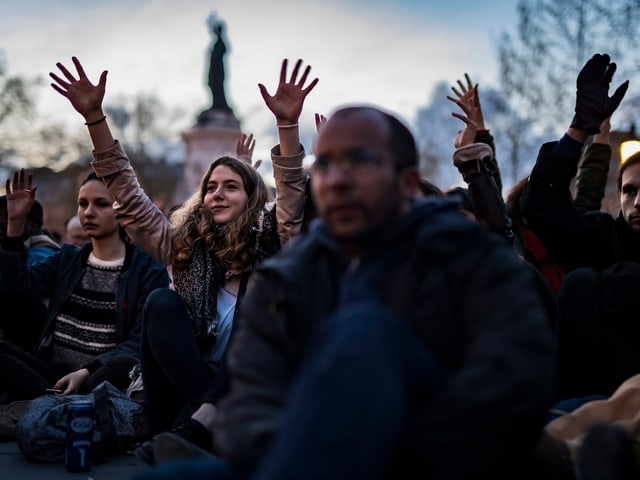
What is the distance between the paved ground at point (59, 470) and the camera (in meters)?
3.84

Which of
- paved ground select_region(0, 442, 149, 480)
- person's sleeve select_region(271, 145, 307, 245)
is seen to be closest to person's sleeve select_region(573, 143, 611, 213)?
person's sleeve select_region(271, 145, 307, 245)

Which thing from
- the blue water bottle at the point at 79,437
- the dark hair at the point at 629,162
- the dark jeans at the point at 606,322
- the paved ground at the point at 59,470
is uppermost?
the dark hair at the point at 629,162

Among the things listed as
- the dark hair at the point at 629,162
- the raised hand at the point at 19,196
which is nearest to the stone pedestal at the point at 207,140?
the raised hand at the point at 19,196

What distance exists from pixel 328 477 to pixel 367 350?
254 mm

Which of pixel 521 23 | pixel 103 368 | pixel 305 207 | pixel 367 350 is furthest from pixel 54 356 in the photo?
pixel 521 23

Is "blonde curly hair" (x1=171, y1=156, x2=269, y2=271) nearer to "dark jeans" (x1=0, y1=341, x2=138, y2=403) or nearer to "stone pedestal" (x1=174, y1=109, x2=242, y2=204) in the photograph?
"dark jeans" (x1=0, y1=341, x2=138, y2=403)

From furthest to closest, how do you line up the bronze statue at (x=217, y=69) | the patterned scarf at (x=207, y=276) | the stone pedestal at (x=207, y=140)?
Answer: the bronze statue at (x=217, y=69) → the stone pedestal at (x=207, y=140) → the patterned scarf at (x=207, y=276)

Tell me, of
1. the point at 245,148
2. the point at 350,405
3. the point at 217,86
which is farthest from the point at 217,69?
the point at 350,405

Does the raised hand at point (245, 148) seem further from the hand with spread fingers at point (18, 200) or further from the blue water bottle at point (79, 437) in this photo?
the blue water bottle at point (79, 437)

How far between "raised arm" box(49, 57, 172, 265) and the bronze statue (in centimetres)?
2327

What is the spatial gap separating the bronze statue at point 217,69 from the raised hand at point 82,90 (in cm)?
2324

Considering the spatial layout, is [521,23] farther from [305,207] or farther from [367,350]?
[367,350]

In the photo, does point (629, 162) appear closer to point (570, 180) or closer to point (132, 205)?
point (570, 180)

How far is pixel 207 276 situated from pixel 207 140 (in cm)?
2128
